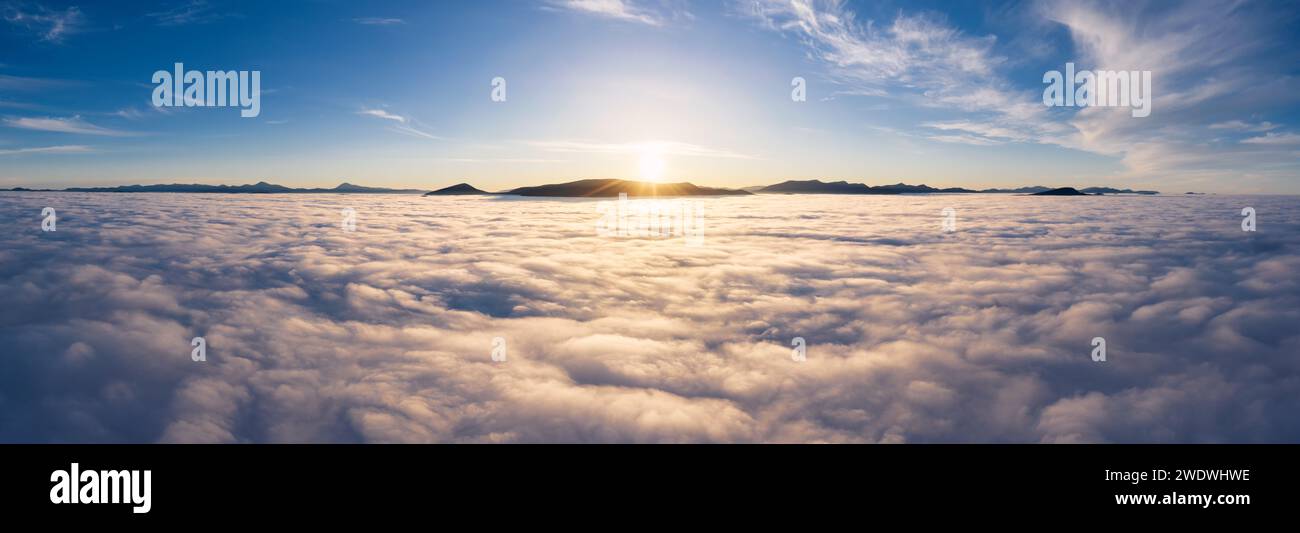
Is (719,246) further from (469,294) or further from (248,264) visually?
(248,264)

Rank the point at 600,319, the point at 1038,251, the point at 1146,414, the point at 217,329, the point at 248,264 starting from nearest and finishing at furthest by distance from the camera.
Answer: the point at 1146,414 → the point at 217,329 → the point at 600,319 → the point at 248,264 → the point at 1038,251

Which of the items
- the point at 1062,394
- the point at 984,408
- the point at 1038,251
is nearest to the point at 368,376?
the point at 984,408

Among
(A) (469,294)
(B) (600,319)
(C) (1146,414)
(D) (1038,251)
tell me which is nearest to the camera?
(C) (1146,414)

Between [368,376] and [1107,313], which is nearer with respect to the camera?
[368,376]

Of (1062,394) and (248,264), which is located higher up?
(248,264)

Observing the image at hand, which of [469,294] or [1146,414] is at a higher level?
[469,294]

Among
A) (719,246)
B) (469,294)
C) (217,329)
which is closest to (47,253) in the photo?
(217,329)

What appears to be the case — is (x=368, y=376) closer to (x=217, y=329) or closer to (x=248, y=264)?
(x=217, y=329)
